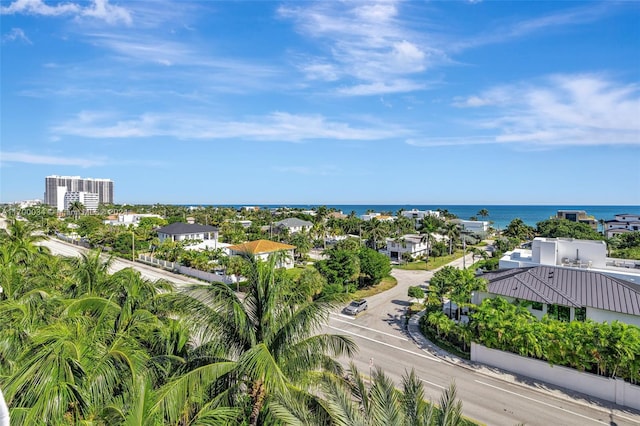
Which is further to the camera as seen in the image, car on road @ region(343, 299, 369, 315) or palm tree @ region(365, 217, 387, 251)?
palm tree @ region(365, 217, 387, 251)

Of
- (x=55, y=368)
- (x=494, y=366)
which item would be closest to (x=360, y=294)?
(x=494, y=366)

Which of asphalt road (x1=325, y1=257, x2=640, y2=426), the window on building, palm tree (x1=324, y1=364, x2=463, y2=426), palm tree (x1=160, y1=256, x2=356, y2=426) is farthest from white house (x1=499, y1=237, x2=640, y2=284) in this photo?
palm tree (x1=160, y1=256, x2=356, y2=426)

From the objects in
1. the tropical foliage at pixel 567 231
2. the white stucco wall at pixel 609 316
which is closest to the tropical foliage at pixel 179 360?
the white stucco wall at pixel 609 316

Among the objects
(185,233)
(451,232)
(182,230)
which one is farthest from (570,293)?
(182,230)

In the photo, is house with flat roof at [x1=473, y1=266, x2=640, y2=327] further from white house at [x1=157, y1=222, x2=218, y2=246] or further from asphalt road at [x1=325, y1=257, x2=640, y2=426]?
white house at [x1=157, y1=222, x2=218, y2=246]

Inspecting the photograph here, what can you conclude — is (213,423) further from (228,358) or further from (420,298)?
(420,298)

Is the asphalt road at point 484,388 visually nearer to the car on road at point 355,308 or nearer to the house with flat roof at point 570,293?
the car on road at point 355,308
